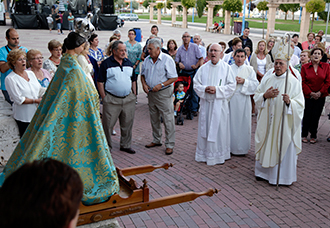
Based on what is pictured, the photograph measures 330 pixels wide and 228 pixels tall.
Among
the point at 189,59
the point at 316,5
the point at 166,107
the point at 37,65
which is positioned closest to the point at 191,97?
the point at 189,59

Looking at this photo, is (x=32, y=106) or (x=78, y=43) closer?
(x=78, y=43)

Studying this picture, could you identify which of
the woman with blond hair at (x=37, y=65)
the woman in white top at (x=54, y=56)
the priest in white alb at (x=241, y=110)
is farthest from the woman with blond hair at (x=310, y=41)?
the woman with blond hair at (x=37, y=65)

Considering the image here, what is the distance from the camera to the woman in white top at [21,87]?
5113 mm

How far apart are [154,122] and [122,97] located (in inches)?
41.3

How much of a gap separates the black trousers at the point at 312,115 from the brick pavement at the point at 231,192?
38cm

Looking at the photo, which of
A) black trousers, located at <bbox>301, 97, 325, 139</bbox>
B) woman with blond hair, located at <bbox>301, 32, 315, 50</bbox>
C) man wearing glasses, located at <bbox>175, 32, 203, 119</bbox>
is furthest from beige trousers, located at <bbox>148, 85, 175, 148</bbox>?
woman with blond hair, located at <bbox>301, 32, 315, 50</bbox>

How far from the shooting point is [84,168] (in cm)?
288

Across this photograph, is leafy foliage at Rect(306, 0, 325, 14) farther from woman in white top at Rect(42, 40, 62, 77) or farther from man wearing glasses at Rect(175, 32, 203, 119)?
woman in white top at Rect(42, 40, 62, 77)

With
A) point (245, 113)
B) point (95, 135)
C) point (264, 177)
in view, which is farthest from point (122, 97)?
point (95, 135)

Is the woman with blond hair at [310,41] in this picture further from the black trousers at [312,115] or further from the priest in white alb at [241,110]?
the priest in white alb at [241,110]

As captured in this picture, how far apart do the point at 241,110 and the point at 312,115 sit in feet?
6.70

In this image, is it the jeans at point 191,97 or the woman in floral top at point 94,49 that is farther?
the jeans at point 191,97

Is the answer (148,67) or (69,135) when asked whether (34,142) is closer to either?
(69,135)

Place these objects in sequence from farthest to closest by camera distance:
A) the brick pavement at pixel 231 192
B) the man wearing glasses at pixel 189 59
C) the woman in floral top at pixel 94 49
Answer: the man wearing glasses at pixel 189 59 < the woman in floral top at pixel 94 49 < the brick pavement at pixel 231 192
